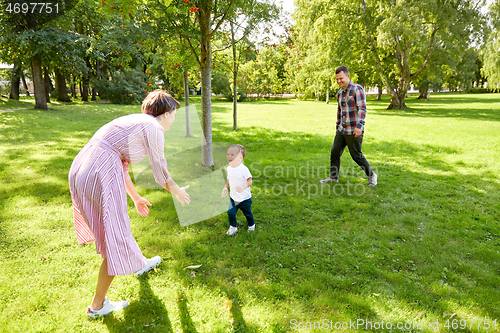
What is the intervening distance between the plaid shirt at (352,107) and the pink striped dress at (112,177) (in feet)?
14.0

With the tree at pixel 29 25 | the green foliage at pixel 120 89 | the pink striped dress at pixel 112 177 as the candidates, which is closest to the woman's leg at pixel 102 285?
the pink striped dress at pixel 112 177

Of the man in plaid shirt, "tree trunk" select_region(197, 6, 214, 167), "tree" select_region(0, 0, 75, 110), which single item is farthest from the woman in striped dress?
"tree" select_region(0, 0, 75, 110)

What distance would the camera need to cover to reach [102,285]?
261 cm

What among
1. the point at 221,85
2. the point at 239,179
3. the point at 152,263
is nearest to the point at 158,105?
the point at 239,179

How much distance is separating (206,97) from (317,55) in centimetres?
1980

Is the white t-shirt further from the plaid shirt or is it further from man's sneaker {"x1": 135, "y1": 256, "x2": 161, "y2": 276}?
the plaid shirt

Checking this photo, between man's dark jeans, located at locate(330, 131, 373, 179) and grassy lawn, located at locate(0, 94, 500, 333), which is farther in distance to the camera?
man's dark jeans, located at locate(330, 131, 373, 179)

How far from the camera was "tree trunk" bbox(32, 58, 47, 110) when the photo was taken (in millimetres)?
17953

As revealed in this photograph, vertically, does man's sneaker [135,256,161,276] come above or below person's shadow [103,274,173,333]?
above

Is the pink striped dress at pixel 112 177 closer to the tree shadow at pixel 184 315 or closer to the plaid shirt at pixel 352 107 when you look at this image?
the tree shadow at pixel 184 315

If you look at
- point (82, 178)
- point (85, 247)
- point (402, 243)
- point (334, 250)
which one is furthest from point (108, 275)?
point (402, 243)

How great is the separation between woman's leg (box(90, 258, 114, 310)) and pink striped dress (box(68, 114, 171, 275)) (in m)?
0.15

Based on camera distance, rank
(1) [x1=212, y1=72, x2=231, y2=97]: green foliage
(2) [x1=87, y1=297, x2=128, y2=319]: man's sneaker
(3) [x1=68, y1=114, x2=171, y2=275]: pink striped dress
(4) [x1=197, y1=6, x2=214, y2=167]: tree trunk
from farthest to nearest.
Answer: (1) [x1=212, y1=72, x2=231, y2=97]: green foliage < (4) [x1=197, y1=6, x2=214, y2=167]: tree trunk < (2) [x1=87, y1=297, x2=128, y2=319]: man's sneaker < (3) [x1=68, y1=114, x2=171, y2=275]: pink striped dress

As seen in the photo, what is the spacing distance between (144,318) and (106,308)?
38 cm
